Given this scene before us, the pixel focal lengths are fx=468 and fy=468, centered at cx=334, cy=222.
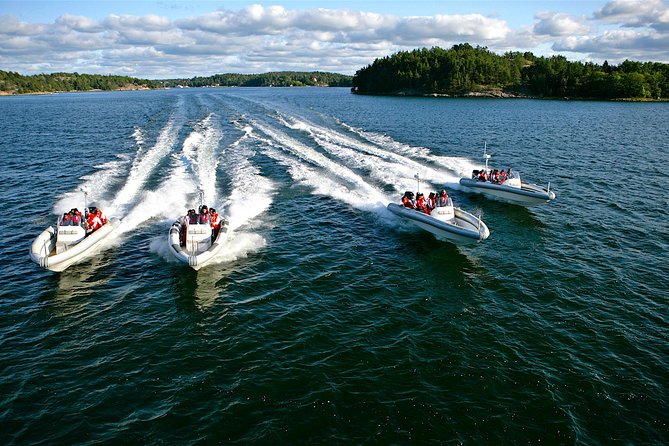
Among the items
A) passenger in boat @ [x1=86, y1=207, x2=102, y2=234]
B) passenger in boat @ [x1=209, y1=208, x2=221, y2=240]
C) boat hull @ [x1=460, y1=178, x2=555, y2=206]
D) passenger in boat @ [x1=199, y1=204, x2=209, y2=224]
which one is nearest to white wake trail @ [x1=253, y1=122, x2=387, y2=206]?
boat hull @ [x1=460, y1=178, x2=555, y2=206]

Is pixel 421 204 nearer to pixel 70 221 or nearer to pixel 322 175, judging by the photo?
pixel 322 175

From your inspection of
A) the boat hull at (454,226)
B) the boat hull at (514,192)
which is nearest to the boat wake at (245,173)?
the boat hull at (514,192)

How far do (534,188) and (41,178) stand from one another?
35.3 metres

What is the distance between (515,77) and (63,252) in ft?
463

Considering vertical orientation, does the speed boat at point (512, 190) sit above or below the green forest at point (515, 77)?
below

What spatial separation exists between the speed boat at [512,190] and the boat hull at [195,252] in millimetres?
17368

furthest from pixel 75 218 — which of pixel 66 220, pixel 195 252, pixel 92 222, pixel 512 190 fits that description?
pixel 512 190

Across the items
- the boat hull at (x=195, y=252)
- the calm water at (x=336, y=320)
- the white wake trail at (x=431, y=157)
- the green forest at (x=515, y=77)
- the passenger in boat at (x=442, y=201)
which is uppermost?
the green forest at (x=515, y=77)

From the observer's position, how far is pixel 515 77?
137 m

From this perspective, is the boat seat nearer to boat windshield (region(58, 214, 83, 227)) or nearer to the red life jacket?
boat windshield (region(58, 214, 83, 227))

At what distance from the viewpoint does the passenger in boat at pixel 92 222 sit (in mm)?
22069

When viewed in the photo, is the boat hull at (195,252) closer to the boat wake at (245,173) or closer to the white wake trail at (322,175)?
the boat wake at (245,173)

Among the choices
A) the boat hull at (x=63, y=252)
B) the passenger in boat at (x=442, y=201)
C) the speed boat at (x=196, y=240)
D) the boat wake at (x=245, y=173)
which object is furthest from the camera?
the boat wake at (x=245, y=173)

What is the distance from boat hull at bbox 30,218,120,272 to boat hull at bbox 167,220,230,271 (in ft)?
10.9
